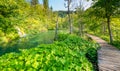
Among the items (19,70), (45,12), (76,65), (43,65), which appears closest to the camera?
(19,70)

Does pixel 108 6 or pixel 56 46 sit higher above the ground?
pixel 108 6

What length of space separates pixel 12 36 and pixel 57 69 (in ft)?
106

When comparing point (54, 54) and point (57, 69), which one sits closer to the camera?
point (57, 69)

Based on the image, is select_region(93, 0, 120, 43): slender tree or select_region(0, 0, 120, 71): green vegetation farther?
select_region(93, 0, 120, 43): slender tree

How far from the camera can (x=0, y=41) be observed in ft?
103

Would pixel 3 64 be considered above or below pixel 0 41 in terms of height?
above

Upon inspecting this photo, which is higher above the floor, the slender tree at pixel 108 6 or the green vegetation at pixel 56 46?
the slender tree at pixel 108 6

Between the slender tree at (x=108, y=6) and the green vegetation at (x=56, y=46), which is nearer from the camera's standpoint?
the green vegetation at (x=56, y=46)

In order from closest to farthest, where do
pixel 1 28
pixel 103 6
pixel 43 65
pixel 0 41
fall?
pixel 43 65, pixel 103 6, pixel 0 41, pixel 1 28

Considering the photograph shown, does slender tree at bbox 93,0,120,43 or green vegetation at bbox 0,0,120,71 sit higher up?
slender tree at bbox 93,0,120,43

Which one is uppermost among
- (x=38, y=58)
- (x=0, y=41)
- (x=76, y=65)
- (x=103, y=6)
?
(x=103, y=6)

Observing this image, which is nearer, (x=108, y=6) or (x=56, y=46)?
(x=56, y=46)

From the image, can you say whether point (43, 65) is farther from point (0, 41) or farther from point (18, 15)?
point (18, 15)

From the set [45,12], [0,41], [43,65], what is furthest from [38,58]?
[45,12]
